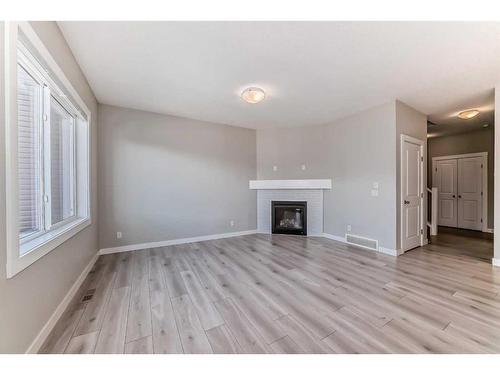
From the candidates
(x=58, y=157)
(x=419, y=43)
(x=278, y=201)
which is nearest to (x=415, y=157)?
(x=419, y=43)

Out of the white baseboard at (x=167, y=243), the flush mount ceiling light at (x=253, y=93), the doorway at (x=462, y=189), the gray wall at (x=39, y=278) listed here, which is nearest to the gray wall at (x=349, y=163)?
the white baseboard at (x=167, y=243)

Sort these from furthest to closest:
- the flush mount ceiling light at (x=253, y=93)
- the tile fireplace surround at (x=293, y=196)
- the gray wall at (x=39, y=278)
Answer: the tile fireplace surround at (x=293, y=196), the flush mount ceiling light at (x=253, y=93), the gray wall at (x=39, y=278)

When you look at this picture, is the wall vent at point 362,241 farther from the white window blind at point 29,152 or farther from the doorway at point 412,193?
the white window blind at point 29,152

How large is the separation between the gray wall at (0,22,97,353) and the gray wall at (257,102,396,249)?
11.7 ft

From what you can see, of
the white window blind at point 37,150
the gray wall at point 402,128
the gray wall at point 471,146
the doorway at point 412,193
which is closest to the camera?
the white window blind at point 37,150

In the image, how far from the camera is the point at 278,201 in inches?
190

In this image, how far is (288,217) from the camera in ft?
15.9

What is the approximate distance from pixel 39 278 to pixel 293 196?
4.17 meters

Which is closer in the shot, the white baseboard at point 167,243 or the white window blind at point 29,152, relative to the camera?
the white window blind at point 29,152

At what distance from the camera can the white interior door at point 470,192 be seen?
5.02 m

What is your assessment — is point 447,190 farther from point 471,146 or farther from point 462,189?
point 471,146
